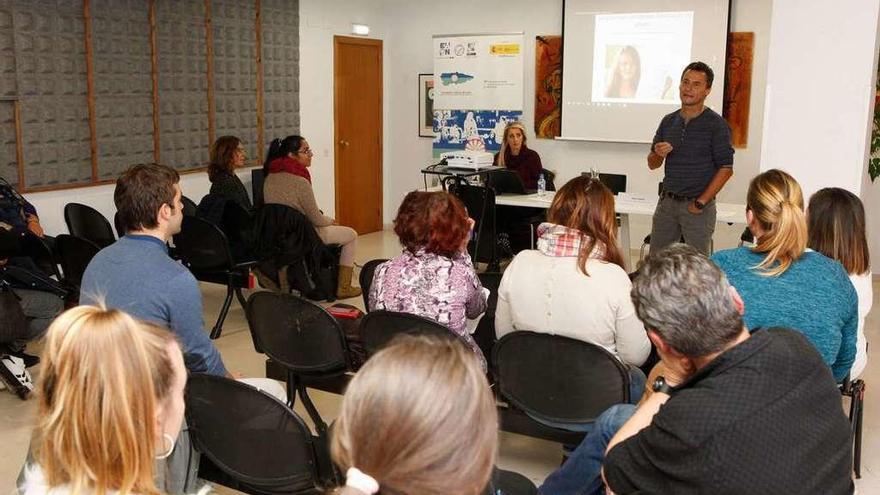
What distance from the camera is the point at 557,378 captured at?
2.75 meters

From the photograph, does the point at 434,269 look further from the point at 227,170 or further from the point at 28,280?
the point at 227,170

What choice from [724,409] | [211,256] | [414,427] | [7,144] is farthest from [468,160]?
[414,427]

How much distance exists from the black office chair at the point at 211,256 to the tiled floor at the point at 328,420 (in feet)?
0.92

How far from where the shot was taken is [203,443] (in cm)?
248

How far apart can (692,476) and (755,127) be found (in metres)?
6.44

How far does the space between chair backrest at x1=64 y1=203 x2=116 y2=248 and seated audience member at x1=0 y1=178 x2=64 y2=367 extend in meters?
0.19

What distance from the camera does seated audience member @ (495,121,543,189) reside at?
736 centimetres

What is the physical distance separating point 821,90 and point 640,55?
345 cm

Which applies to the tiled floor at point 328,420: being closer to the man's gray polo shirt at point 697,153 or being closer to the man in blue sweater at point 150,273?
the man in blue sweater at point 150,273

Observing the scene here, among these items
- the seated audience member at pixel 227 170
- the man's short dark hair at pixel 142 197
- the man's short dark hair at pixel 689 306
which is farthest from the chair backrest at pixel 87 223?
the man's short dark hair at pixel 689 306

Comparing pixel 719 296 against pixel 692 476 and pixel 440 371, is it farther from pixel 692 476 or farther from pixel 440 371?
pixel 440 371

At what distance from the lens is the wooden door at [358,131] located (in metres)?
8.72

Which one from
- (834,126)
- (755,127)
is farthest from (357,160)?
(834,126)

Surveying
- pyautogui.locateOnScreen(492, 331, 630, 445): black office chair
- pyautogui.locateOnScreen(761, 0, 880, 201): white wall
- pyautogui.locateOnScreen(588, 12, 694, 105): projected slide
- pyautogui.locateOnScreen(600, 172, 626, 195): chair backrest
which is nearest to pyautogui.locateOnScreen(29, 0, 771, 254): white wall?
pyautogui.locateOnScreen(588, 12, 694, 105): projected slide
